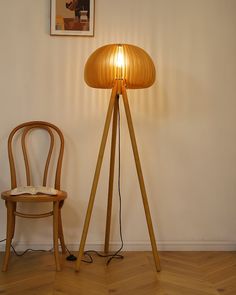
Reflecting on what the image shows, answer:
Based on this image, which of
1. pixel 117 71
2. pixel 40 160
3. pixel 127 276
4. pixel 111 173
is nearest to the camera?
pixel 127 276

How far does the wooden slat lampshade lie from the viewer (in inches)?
87.9

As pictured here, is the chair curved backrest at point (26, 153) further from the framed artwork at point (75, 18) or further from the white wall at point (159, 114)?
the framed artwork at point (75, 18)

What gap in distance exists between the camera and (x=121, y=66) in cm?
226

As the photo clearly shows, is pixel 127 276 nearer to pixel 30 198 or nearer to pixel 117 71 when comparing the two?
pixel 30 198

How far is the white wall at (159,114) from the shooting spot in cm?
268

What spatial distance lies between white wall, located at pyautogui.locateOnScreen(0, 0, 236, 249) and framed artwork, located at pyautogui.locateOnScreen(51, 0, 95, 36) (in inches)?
2.0

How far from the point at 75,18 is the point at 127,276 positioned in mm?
1816

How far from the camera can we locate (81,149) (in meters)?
2.71

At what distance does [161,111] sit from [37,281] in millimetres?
1448

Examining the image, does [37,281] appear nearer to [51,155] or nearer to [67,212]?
[67,212]

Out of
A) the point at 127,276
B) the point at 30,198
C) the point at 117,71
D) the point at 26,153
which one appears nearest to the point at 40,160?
the point at 26,153

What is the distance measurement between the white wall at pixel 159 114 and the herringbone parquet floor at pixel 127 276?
0.25m

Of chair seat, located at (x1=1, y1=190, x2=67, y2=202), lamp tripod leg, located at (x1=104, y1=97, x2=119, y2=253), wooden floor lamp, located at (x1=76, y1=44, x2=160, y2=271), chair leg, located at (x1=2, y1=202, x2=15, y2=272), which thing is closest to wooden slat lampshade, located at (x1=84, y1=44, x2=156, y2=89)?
wooden floor lamp, located at (x1=76, y1=44, x2=160, y2=271)

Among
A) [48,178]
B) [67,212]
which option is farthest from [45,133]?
[67,212]
